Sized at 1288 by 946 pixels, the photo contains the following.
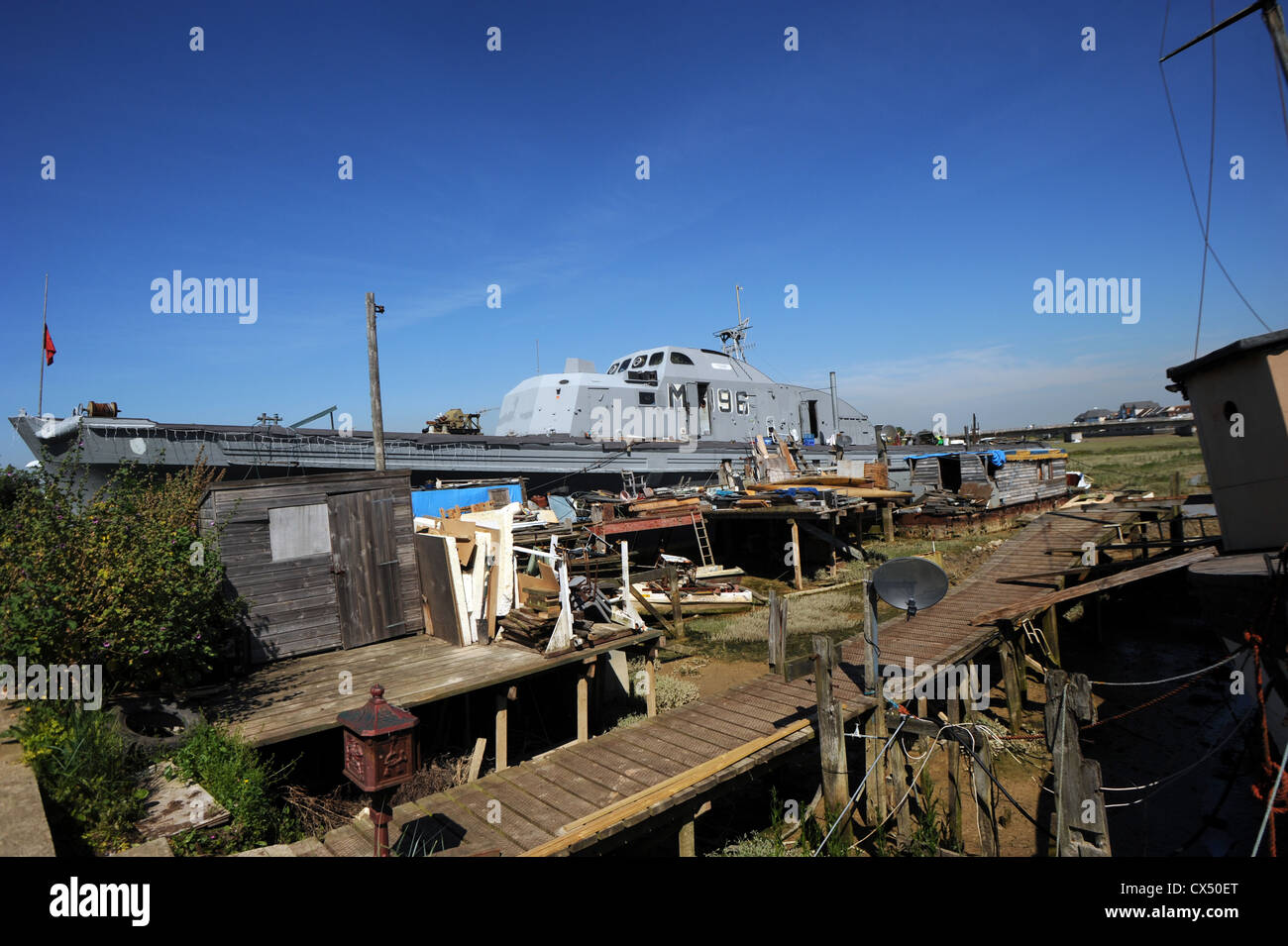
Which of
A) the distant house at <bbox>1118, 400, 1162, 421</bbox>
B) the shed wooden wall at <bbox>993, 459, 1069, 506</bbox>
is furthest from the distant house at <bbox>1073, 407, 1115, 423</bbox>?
the shed wooden wall at <bbox>993, 459, 1069, 506</bbox>

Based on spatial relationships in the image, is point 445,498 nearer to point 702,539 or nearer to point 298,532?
point 298,532

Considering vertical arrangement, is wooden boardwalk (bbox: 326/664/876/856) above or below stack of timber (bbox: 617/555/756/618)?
above

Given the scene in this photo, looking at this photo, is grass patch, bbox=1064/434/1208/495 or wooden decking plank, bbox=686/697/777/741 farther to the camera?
grass patch, bbox=1064/434/1208/495

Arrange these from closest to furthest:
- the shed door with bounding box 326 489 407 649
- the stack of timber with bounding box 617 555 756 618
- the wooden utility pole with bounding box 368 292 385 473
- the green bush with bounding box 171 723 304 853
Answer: the green bush with bounding box 171 723 304 853 → the shed door with bounding box 326 489 407 649 → the wooden utility pole with bounding box 368 292 385 473 → the stack of timber with bounding box 617 555 756 618

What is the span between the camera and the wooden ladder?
22.0 metres

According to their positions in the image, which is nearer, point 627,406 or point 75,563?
point 75,563

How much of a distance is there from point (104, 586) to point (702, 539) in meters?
17.7

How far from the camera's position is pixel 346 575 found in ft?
37.5

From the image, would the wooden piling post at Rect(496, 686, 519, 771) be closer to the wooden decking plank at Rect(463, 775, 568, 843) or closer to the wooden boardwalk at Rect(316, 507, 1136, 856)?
the wooden boardwalk at Rect(316, 507, 1136, 856)

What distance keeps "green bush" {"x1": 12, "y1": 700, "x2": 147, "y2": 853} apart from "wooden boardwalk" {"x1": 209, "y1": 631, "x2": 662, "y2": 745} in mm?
1533

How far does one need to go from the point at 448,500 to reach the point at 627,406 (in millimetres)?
11207

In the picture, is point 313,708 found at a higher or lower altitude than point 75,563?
lower

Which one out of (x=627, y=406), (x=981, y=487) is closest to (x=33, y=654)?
(x=627, y=406)
